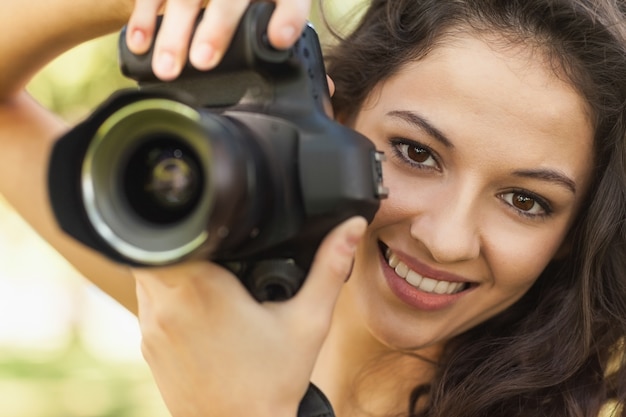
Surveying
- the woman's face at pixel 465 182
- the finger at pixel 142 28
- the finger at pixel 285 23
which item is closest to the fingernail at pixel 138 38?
the finger at pixel 142 28

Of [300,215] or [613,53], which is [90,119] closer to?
[300,215]

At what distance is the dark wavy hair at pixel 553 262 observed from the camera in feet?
4.07

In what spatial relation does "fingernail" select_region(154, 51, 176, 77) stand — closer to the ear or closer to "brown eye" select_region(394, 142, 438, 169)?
"brown eye" select_region(394, 142, 438, 169)

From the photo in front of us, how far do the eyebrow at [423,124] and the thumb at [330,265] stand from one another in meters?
0.32

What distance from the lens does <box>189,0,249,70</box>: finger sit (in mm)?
903

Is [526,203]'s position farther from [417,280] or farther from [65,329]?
[65,329]

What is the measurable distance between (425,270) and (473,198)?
124 mm

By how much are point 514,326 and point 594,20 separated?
1.51 ft

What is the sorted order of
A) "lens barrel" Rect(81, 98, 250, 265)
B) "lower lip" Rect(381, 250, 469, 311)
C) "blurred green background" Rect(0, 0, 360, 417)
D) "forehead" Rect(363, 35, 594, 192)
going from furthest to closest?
1. "blurred green background" Rect(0, 0, 360, 417)
2. "lower lip" Rect(381, 250, 469, 311)
3. "forehead" Rect(363, 35, 594, 192)
4. "lens barrel" Rect(81, 98, 250, 265)

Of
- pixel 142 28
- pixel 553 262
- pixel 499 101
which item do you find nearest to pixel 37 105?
pixel 142 28

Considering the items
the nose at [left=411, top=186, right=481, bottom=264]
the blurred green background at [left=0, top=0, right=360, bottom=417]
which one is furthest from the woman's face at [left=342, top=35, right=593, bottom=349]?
the blurred green background at [left=0, top=0, right=360, bottom=417]

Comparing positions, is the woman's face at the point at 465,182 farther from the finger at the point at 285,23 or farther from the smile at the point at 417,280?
the finger at the point at 285,23

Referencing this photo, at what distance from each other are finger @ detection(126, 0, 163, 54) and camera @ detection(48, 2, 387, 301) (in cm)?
1

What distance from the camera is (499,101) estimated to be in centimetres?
114
